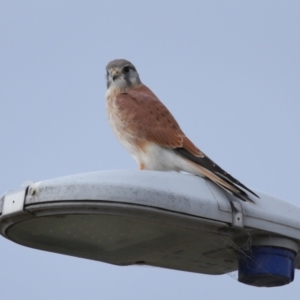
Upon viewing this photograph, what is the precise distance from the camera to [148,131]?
5480 millimetres

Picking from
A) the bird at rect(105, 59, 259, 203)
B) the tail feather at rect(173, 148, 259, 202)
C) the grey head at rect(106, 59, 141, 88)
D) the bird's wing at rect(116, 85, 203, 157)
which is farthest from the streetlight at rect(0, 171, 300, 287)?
the grey head at rect(106, 59, 141, 88)

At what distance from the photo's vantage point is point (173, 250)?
3447mm

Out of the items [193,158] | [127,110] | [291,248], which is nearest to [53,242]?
[291,248]

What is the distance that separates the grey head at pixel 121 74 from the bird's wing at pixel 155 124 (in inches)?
6.9

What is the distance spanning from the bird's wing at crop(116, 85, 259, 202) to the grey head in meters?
0.17

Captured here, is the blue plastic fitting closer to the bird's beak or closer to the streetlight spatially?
the streetlight

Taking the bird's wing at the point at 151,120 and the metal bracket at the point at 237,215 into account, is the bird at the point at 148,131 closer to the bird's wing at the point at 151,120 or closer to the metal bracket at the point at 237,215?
the bird's wing at the point at 151,120

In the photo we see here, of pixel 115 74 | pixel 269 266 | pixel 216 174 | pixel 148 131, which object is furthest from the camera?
pixel 115 74

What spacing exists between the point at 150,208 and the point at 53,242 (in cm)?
68

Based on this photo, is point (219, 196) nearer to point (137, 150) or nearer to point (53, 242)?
point (53, 242)

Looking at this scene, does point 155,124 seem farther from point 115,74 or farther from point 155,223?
point 155,223

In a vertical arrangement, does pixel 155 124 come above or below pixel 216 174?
above

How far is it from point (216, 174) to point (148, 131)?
152 centimetres

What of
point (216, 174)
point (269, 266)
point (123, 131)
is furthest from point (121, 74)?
point (269, 266)
